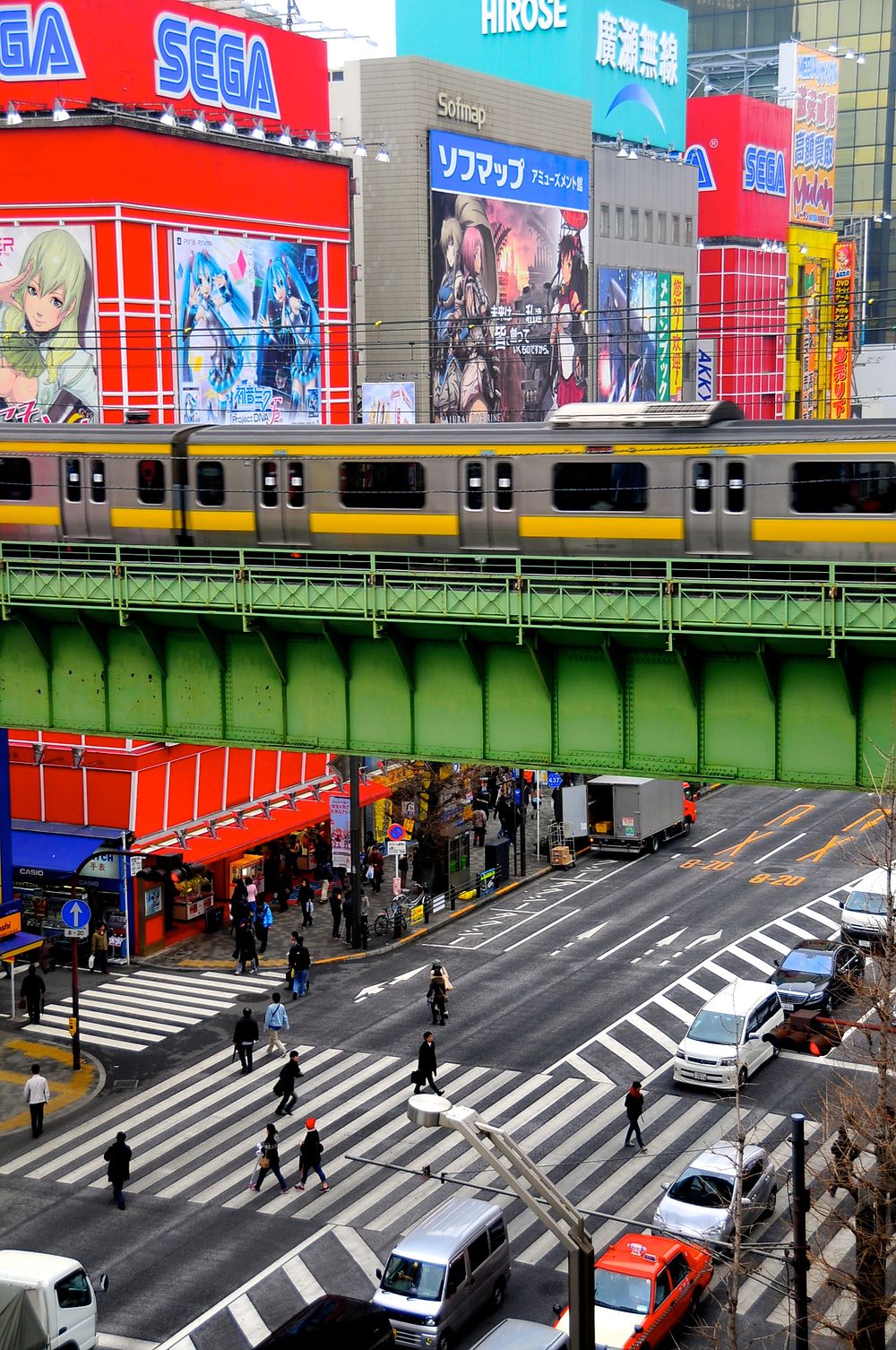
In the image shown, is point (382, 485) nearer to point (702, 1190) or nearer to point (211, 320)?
point (702, 1190)

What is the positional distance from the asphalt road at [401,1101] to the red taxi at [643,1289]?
890 mm

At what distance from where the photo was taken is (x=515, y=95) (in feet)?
256

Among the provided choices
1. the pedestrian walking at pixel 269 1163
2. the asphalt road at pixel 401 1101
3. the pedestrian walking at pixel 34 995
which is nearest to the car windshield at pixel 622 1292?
the asphalt road at pixel 401 1101

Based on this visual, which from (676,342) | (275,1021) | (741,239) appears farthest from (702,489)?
(741,239)

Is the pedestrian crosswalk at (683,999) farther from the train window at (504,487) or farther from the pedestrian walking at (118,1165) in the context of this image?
the train window at (504,487)

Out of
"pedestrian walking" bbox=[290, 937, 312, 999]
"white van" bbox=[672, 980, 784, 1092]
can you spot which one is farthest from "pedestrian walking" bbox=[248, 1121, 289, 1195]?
"pedestrian walking" bbox=[290, 937, 312, 999]

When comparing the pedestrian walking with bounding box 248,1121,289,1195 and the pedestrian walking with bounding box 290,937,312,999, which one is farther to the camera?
the pedestrian walking with bounding box 290,937,312,999

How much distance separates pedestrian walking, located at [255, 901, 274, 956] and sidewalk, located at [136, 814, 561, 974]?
24cm

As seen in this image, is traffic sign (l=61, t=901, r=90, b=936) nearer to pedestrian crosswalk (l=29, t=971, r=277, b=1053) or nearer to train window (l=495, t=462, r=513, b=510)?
pedestrian crosswalk (l=29, t=971, r=277, b=1053)

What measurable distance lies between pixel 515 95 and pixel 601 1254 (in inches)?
2472

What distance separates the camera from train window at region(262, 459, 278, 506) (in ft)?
109

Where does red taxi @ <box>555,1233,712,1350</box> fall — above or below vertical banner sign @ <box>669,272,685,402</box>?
below

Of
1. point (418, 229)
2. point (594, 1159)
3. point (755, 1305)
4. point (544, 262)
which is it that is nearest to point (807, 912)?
point (594, 1159)

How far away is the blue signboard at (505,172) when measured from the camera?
238ft
